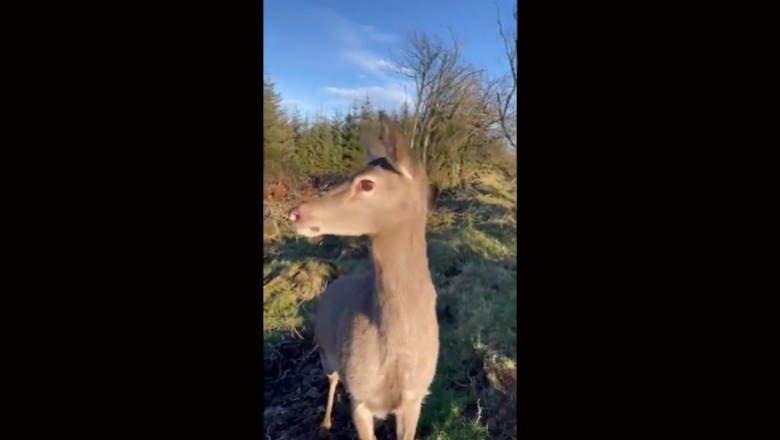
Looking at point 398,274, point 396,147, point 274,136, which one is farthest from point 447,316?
point 274,136

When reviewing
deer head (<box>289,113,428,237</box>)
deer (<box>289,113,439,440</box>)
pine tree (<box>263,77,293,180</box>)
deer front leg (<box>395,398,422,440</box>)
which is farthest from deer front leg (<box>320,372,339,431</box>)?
pine tree (<box>263,77,293,180</box>)

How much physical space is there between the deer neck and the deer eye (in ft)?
0.35

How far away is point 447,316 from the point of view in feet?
4.57

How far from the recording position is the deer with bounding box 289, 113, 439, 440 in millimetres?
1303

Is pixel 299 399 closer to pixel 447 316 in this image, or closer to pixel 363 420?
pixel 363 420

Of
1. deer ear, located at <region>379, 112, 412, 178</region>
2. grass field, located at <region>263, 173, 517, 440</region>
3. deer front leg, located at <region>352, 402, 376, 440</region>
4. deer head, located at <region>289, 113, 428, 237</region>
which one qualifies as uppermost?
deer ear, located at <region>379, 112, 412, 178</region>

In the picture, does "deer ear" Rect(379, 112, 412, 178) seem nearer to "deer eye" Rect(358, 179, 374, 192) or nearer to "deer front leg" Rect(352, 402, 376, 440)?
"deer eye" Rect(358, 179, 374, 192)

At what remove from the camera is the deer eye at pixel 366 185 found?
1296mm
